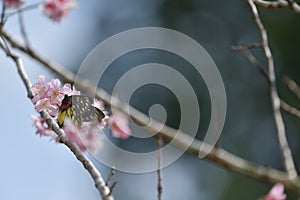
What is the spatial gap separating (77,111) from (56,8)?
102 centimetres

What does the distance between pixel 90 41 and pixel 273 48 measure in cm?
167

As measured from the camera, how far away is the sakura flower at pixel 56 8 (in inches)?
101

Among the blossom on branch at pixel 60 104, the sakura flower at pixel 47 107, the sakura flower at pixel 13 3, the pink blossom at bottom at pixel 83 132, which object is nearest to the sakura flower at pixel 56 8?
the sakura flower at pixel 13 3

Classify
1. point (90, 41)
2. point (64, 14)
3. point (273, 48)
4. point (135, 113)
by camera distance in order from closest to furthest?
1. point (135, 113)
2. point (64, 14)
3. point (273, 48)
4. point (90, 41)

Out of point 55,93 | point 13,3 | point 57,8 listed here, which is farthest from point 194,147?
point 57,8

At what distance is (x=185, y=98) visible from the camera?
5328mm

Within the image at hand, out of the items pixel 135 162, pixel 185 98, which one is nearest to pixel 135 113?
pixel 135 162

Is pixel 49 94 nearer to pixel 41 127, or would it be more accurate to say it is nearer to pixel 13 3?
pixel 41 127

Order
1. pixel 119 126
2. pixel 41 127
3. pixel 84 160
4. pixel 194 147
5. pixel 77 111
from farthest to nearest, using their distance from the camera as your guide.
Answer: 1. pixel 119 126
2. pixel 194 147
3. pixel 41 127
4. pixel 77 111
5. pixel 84 160

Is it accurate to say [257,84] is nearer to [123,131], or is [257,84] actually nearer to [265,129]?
[265,129]

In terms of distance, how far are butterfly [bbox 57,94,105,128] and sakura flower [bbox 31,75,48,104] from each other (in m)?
0.05

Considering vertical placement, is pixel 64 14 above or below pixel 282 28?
above

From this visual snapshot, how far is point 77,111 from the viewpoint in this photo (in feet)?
5.31

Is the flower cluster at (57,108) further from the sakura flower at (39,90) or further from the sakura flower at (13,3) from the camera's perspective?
the sakura flower at (13,3)
